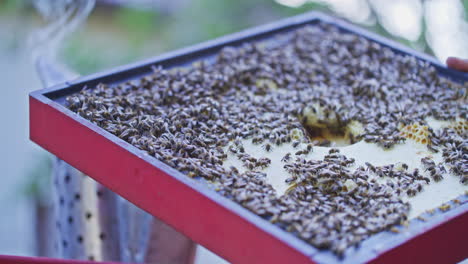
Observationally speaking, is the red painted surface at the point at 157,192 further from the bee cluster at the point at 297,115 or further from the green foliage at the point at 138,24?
the green foliage at the point at 138,24

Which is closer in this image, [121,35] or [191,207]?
[191,207]

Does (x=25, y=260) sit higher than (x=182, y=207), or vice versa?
(x=182, y=207)

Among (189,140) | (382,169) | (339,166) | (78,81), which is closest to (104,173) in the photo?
(189,140)

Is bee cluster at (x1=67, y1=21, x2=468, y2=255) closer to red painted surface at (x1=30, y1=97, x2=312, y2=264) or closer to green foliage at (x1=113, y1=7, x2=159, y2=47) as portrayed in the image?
red painted surface at (x1=30, y1=97, x2=312, y2=264)

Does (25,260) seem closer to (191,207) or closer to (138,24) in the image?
(191,207)

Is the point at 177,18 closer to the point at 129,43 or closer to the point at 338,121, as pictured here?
the point at 129,43

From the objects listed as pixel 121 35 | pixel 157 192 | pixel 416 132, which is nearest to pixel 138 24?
pixel 121 35
